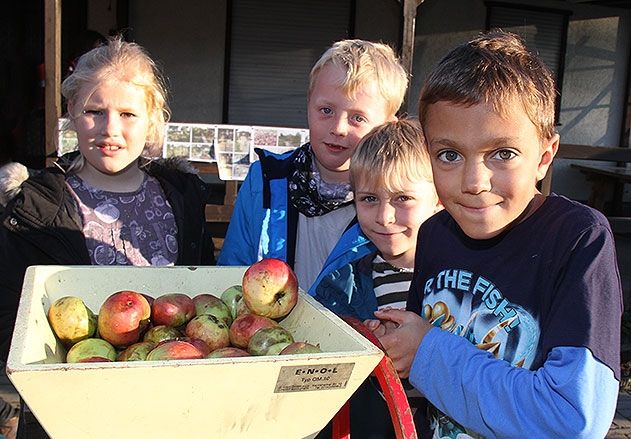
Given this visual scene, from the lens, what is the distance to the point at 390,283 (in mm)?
2039

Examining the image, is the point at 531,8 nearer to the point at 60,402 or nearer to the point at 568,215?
the point at 568,215

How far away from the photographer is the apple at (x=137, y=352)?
130 cm

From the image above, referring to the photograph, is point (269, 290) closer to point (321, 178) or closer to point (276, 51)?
point (321, 178)

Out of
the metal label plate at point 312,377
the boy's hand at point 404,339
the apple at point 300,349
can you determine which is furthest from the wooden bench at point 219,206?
the metal label plate at point 312,377

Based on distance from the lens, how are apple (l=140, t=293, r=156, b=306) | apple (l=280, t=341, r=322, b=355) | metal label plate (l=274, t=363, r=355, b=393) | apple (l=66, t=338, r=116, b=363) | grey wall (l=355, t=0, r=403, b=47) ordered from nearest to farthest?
metal label plate (l=274, t=363, r=355, b=393) < apple (l=280, t=341, r=322, b=355) < apple (l=66, t=338, r=116, b=363) < apple (l=140, t=293, r=156, b=306) < grey wall (l=355, t=0, r=403, b=47)

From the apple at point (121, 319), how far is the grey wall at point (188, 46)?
23.1ft

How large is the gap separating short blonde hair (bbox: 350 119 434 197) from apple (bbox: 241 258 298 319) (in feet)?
1.91

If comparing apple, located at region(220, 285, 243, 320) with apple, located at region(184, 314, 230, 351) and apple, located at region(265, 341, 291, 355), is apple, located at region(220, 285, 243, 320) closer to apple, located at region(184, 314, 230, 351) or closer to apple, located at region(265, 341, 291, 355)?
apple, located at region(184, 314, 230, 351)

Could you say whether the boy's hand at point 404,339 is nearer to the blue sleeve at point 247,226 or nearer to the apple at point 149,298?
the apple at point 149,298

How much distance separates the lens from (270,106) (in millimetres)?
8680

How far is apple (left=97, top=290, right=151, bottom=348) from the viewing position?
53.5 inches

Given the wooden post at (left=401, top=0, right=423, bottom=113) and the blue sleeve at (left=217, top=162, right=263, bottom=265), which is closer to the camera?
the blue sleeve at (left=217, top=162, right=263, bottom=265)

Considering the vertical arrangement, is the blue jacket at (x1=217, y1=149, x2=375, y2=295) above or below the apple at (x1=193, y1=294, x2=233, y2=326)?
above

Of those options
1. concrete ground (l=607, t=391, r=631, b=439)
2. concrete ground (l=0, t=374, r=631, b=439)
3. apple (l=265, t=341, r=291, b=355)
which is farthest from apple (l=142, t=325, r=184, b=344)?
concrete ground (l=607, t=391, r=631, b=439)
